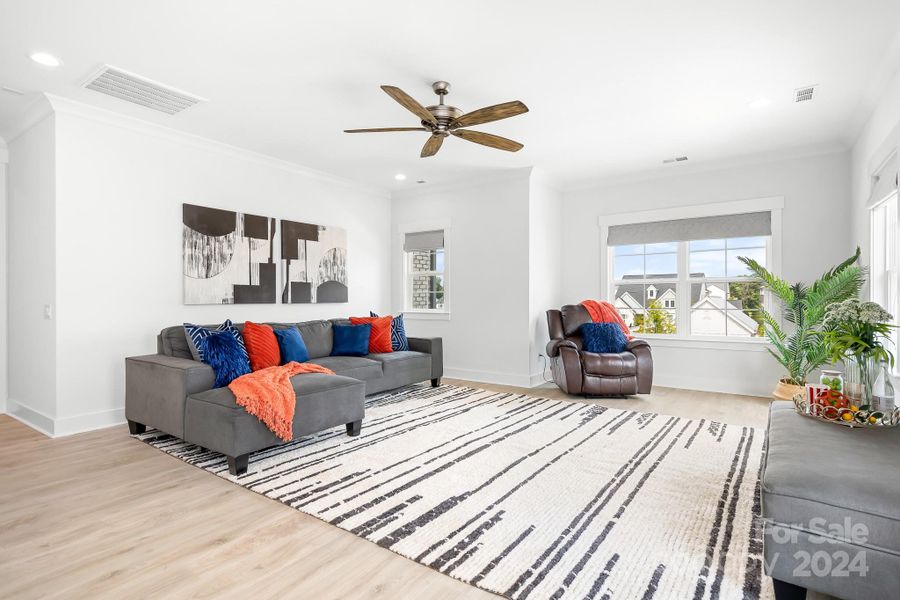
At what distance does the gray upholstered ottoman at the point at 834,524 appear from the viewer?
4.54 ft

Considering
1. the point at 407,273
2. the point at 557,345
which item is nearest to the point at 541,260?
the point at 557,345

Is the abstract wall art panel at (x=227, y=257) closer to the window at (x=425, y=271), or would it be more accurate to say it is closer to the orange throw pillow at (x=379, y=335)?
the orange throw pillow at (x=379, y=335)

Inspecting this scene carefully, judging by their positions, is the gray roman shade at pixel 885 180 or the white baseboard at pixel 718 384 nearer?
the gray roman shade at pixel 885 180

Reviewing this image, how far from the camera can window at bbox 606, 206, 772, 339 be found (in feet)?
16.9

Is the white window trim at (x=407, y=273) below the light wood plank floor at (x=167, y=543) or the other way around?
the other way around

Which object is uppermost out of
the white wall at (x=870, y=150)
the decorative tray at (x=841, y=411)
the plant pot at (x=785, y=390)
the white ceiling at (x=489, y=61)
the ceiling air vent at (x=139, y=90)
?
the white ceiling at (x=489, y=61)

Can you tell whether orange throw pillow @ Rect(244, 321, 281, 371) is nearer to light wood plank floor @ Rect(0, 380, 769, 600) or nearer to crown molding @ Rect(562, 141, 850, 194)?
light wood plank floor @ Rect(0, 380, 769, 600)

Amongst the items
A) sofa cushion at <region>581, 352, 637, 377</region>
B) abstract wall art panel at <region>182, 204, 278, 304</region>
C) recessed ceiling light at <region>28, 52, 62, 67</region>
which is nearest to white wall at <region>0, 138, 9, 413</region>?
abstract wall art panel at <region>182, 204, 278, 304</region>

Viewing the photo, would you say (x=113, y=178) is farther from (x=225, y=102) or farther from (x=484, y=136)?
(x=484, y=136)

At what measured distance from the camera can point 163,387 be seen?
10.5ft

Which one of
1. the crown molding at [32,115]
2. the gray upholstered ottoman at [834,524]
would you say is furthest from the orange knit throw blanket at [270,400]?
the crown molding at [32,115]

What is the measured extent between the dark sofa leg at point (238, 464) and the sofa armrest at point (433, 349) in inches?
107

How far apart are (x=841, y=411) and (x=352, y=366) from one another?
11.5 ft

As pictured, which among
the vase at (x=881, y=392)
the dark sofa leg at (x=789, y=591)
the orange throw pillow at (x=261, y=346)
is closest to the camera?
the dark sofa leg at (x=789, y=591)
